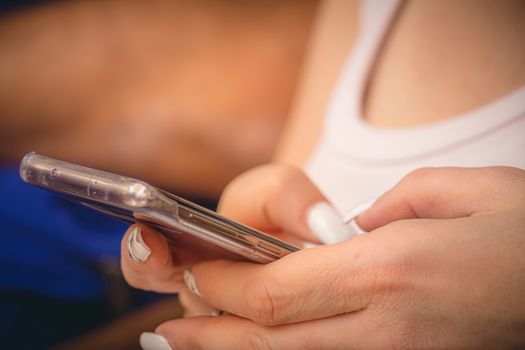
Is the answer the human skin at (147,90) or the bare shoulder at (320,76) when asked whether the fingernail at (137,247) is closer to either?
the bare shoulder at (320,76)

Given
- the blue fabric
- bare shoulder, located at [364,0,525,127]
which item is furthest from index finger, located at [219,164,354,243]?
the blue fabric

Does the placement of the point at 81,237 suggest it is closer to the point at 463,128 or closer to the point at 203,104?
the point at 203,104

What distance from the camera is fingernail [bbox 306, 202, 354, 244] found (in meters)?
0.34

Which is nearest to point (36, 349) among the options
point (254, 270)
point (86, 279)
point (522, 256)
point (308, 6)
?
point (86, 279)

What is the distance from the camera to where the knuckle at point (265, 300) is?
0.95ft

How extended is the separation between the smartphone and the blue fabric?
367mm

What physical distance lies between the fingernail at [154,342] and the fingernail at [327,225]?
0.12 m

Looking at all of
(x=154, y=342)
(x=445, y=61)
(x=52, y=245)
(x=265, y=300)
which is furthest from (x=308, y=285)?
(x=52, y=245)

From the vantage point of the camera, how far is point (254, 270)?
306 mm

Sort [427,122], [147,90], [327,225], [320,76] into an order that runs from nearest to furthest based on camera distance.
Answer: [327,225] → [427,122] → [320,76] → [147,90]

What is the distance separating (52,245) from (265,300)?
0.44m

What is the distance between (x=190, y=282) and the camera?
13.8 inches

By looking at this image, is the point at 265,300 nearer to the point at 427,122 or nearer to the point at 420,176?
the point at 420,176

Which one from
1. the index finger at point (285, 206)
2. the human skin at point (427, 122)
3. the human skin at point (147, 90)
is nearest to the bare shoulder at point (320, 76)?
the human skin at point (427, 122)
